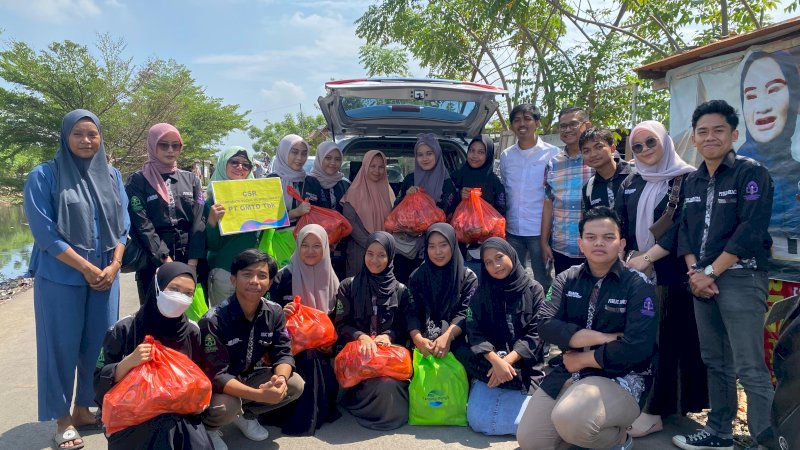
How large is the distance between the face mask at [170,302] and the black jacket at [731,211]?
2.96 meters

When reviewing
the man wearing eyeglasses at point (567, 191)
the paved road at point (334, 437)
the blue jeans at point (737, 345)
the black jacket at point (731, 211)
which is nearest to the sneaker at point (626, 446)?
the paved road at point (334, 437)

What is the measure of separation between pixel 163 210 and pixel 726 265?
12.2 ft

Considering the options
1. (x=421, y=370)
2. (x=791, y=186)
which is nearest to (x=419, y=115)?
(x=421, y=370)

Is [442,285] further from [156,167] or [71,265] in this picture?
[71,265]

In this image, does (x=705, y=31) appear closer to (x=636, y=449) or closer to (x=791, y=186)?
(x=791, y=186)

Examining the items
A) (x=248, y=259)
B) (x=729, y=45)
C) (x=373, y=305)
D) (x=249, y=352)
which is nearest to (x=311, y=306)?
(x=373, y=305)

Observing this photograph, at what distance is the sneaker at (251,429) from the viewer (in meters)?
3.45

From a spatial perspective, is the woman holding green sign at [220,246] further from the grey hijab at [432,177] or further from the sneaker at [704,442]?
the sneaker at [704,442]

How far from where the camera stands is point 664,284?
3.60 m

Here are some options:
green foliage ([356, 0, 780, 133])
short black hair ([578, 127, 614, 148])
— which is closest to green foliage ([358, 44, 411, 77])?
green foliage ([356, 0, 780, 133])

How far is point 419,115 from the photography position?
518 centimetres

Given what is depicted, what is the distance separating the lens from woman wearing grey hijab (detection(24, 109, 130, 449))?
10.9 feet

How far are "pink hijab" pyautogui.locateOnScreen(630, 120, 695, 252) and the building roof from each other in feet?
3.11

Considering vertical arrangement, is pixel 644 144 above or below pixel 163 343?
above
